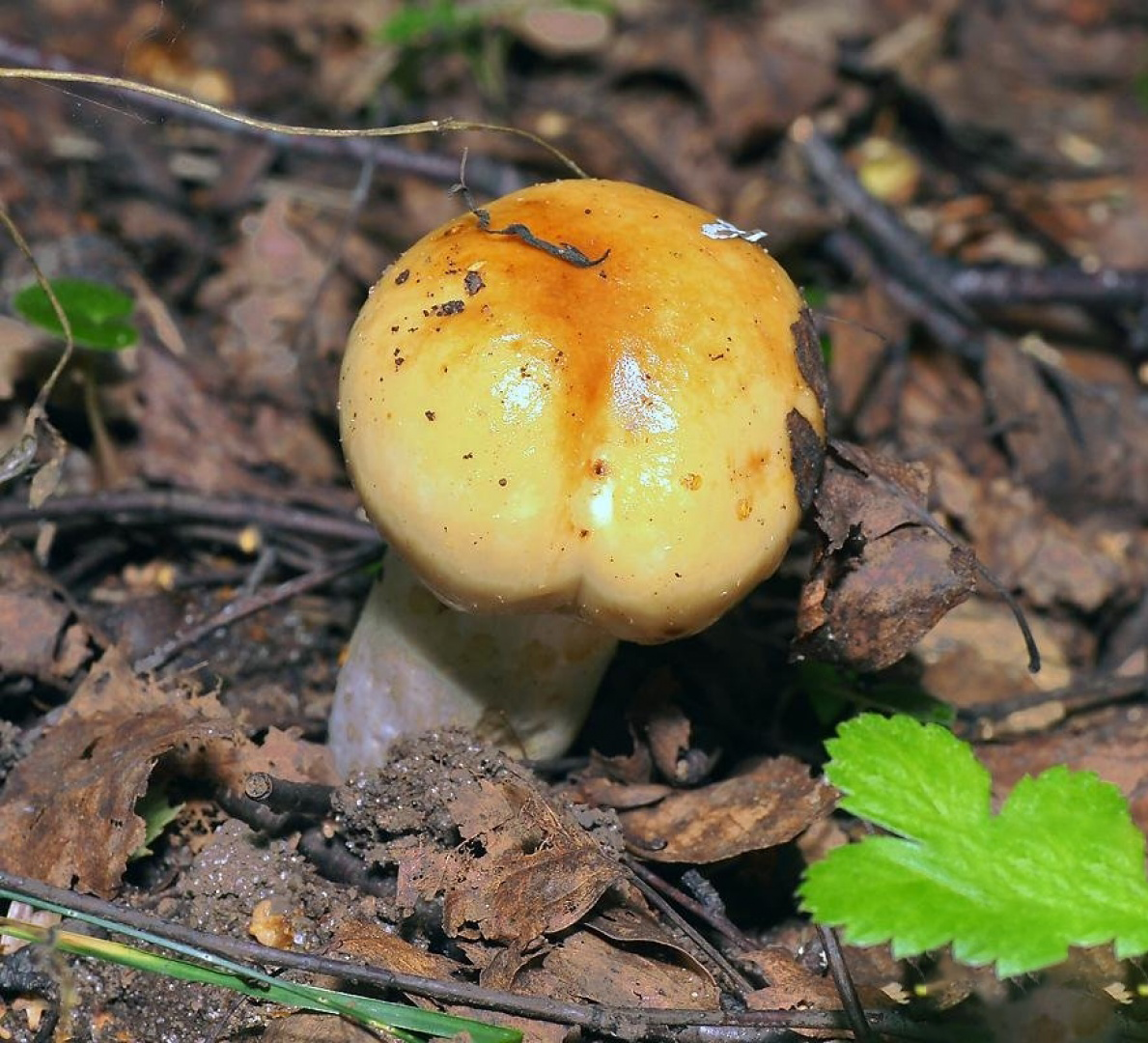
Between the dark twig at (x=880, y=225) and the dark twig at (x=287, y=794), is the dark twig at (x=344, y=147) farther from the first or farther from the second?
the dark twig at (x=287, y=794)

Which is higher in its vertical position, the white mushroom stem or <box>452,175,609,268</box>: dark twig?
<box>452,175,609,268</box>: dark twig

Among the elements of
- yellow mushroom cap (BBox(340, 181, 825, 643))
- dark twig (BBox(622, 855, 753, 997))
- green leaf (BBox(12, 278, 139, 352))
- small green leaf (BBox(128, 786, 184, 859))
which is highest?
yellow mushroom cap (BBox(340, 181, 825, 643))

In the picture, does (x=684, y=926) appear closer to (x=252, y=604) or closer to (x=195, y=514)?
(x=252, y=604)

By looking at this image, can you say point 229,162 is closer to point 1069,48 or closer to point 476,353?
point 476,353

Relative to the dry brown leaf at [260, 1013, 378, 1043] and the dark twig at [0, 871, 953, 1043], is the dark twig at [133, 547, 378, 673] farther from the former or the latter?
the dry brown leaf at [260, 1013, 378, 1043]

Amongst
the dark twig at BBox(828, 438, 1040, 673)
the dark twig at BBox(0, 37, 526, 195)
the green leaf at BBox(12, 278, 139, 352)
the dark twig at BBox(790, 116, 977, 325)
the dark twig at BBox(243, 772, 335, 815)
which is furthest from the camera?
the dark twig at BBox(790, 116, 977, 325)

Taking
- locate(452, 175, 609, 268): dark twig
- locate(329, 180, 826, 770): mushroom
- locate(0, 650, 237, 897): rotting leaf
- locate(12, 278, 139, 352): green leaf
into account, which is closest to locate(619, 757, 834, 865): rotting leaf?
locate(329, 180, 826, 770): mushroom

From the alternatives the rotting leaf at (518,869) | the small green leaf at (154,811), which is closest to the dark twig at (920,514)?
the rotting leaf at (518,869)
